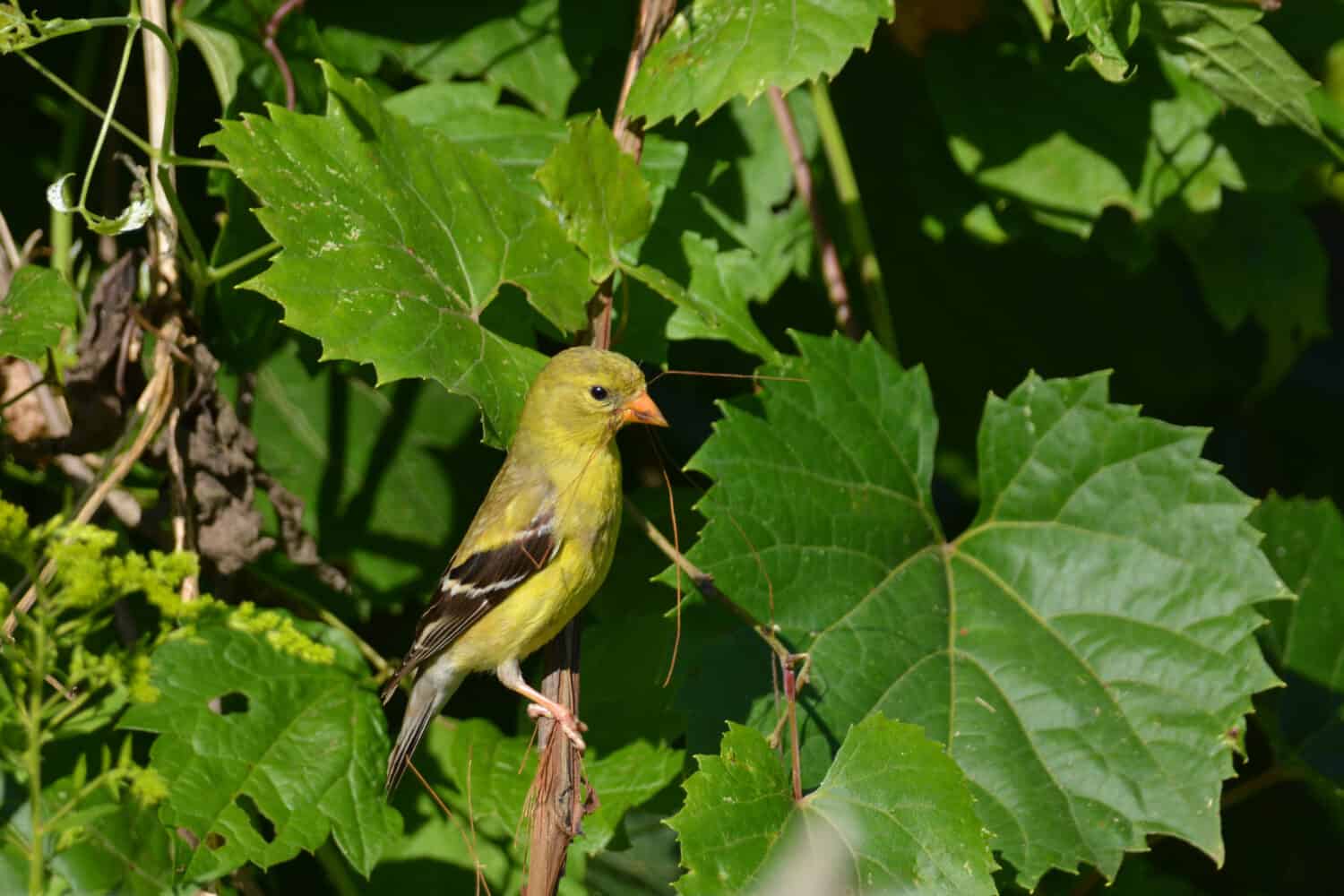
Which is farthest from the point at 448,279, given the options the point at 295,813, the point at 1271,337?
the point at 1271,337

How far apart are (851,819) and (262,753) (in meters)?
1.33

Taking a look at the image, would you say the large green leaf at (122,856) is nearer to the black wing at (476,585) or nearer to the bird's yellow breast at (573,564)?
the black wing at (476,585)

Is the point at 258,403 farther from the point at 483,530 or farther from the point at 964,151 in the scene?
the point at 964,151

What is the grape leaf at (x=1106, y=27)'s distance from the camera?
283cm

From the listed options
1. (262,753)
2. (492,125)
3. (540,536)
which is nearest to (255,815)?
(262,753)

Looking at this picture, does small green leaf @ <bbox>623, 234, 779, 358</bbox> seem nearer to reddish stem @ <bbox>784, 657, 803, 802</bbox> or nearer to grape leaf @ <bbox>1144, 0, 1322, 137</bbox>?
reddish stem @ <bbox>784, 657, 803, 802</bbox>

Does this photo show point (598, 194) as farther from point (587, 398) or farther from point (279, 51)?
point (279, 51)

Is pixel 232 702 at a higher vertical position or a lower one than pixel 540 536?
lower

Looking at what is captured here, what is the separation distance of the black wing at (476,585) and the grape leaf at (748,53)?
104cm

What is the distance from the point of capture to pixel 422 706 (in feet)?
11.3

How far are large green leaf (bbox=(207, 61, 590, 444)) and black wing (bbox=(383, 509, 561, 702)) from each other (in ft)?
1.68

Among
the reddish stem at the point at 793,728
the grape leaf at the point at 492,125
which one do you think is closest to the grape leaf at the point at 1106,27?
the grape leaf at the point at 492,125

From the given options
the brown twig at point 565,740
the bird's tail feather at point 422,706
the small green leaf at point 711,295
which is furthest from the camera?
the bird's tail feather at point 422,706

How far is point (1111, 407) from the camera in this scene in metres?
3.34
